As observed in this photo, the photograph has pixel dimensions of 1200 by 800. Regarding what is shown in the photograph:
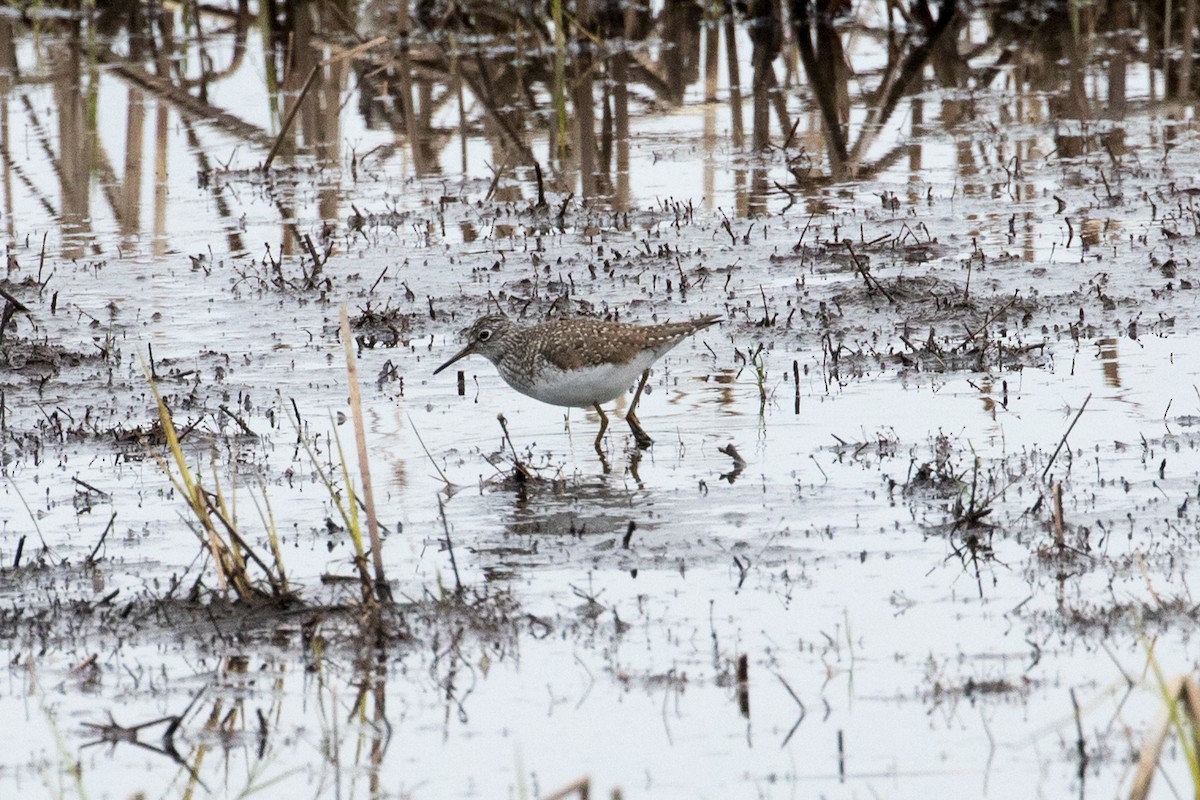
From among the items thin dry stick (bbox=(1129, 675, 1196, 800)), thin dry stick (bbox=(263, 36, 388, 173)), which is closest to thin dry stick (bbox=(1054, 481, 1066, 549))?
thin dry stick (bbox=(1129, 675, 1196, 800))

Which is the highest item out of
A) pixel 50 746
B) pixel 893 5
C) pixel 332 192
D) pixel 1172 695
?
pixel 893 5

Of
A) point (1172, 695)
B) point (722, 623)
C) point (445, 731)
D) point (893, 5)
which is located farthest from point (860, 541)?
point (893, 5)

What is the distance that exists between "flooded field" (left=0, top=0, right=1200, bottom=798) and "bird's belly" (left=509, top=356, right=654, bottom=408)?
30cm

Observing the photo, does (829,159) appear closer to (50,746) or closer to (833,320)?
(833,320)

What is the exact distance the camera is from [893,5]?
716 inches

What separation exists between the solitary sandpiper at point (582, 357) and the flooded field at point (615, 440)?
307 millimetres

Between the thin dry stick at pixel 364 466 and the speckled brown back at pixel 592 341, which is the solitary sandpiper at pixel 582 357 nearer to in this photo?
the speckled brown back at pixel 592 341

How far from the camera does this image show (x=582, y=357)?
7.74 m

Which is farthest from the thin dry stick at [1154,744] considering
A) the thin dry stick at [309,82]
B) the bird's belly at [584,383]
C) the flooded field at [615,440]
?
the thin dry stick at [309,82]

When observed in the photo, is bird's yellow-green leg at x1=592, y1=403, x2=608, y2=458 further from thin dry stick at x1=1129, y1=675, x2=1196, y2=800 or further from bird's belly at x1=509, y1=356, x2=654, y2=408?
thin dry stick at x1=1129, y1=675, x2=1196, y2=800

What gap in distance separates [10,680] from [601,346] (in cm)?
310

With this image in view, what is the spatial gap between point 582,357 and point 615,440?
65cm

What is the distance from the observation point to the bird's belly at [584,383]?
7754 millimetres

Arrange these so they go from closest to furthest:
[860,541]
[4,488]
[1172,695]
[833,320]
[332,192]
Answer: [1172,695], [860,541], [4,488], [833,320], [332,192]
